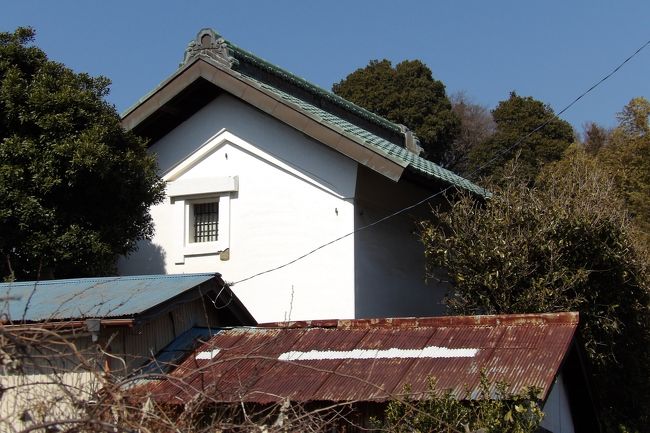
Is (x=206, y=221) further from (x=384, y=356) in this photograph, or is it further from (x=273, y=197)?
(x=384, y=356)

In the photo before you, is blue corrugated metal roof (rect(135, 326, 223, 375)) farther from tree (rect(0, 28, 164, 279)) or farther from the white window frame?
the white window frame

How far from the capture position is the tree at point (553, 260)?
12.4 metres

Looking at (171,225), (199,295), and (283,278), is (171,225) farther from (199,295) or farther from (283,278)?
(199,295)

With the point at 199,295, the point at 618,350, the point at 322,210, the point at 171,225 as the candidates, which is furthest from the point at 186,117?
the point at 618,350

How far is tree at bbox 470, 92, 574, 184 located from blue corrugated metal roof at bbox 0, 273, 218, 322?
21148 mm

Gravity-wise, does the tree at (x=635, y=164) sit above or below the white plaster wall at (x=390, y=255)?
above

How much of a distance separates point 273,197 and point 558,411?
6238 millimetres

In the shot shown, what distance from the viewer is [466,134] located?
38.2m

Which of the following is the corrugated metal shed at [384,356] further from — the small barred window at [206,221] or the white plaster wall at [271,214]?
the small barred window at [206,221]

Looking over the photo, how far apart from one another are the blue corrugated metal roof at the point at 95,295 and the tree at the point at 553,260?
3.99 m

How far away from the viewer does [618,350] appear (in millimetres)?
14219

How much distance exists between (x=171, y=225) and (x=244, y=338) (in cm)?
556

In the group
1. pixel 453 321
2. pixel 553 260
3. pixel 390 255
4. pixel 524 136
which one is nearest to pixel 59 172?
pixel 390 255

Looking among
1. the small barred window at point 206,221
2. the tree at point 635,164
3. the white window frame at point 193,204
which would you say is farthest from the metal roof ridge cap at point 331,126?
the tree at point 635,164
